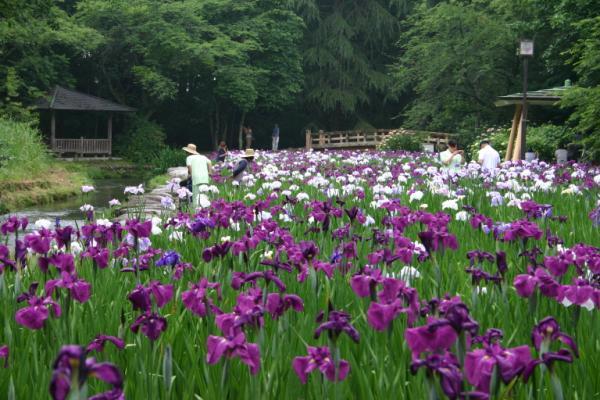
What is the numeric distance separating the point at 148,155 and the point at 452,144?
2337 cm

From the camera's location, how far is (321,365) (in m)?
1.83

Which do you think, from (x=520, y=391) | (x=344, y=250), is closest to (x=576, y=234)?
(x=344, y=250)

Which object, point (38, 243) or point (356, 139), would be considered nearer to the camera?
point (38, 243)

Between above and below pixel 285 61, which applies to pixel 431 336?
below

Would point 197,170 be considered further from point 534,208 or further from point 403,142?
point 403,142

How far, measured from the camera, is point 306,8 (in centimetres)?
3984

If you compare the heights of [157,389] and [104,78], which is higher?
[104,78]

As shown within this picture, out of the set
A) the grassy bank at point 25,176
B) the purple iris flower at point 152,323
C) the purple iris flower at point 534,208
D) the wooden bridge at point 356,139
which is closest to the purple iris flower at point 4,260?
the purple iris flower at point 152,323

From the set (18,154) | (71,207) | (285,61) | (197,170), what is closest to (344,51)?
(285,61)

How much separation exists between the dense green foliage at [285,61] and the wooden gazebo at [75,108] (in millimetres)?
798

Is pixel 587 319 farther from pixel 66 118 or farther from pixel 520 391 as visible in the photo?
pixel 66 118

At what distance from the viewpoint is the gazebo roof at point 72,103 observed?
30.6 meters

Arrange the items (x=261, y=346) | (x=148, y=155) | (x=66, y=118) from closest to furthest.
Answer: (x=261, y=346)
(x=148, y=155)
(x=66, y=118)

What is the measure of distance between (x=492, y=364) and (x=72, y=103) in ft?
104
